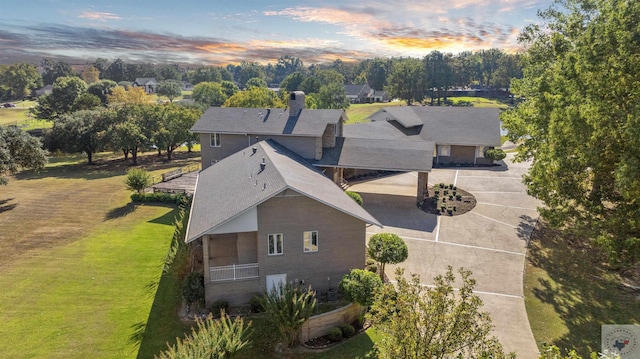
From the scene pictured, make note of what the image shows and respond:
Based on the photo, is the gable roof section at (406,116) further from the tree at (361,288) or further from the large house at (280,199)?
the tree at (361,288)

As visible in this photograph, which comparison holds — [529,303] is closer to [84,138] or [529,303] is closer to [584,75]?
[584,75]

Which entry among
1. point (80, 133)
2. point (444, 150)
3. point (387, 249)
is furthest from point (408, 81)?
point (387, 249)

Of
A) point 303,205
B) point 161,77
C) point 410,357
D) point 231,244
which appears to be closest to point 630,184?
point 410,357

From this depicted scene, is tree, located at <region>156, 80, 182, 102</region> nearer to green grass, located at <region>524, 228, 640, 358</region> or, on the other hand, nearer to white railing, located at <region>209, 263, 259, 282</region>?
white railing, located at <region>209, 263, 259, 282</region>

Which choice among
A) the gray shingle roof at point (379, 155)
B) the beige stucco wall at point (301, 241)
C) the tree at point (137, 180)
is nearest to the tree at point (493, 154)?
the gray shingle roof at point (379, 155)

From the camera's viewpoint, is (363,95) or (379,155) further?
(363,95)

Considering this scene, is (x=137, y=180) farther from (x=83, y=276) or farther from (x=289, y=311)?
(x=289, y=311)
